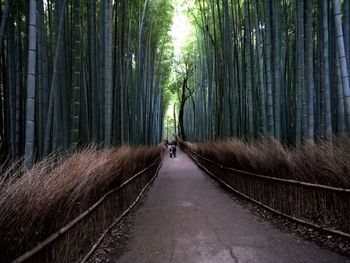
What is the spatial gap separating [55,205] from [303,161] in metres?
2.95

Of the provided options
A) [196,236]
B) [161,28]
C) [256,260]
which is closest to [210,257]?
[256,260]

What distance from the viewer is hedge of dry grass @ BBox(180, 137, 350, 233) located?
3367 mm

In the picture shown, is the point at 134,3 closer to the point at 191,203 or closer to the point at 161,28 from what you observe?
the point at 161,28

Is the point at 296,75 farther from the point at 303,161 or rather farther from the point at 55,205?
the point at 55,205

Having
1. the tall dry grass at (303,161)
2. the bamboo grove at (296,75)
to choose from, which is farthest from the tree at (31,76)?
the bamboo grove at (296,75)

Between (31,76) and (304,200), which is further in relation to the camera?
(304,200)

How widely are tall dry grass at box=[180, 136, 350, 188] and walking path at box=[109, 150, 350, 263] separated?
0.67 meters

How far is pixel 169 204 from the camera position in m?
5.83

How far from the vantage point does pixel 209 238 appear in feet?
12.2

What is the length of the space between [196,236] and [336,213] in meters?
1.42

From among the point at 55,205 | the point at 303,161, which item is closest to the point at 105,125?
the point at 303,161

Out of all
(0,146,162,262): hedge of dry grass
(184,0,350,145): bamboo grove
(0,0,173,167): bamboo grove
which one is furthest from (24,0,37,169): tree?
(184,0,350,145): bamboo grove

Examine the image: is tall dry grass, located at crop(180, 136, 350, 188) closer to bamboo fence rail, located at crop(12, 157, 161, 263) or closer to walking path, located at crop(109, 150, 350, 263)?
walking path, located at crop(109, 150, 350, 263)

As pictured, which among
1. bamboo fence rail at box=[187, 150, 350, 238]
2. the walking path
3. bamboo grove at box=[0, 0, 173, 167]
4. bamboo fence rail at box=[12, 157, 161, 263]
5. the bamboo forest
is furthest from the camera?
bamboo grove at box=[0, 0, 173, 167]
